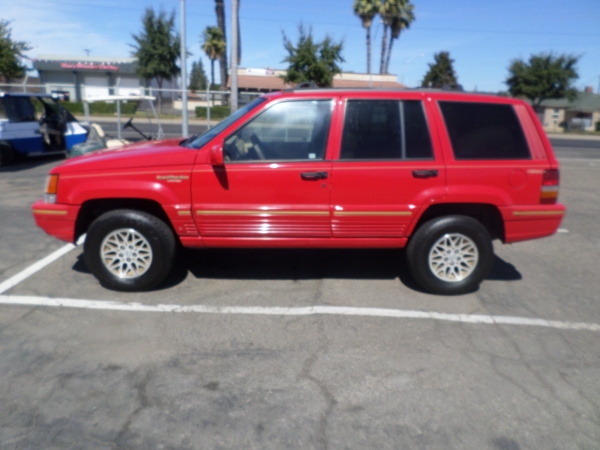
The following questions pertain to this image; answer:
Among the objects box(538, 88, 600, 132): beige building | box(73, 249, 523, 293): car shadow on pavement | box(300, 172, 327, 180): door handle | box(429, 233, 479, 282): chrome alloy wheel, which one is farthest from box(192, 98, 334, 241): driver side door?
box(538, 88, 600, 132): beige building

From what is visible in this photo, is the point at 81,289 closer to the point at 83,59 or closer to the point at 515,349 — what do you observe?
the point at 515,349

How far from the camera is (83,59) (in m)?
55.9

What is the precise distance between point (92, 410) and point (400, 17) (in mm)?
46727

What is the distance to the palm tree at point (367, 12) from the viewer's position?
4441 cm

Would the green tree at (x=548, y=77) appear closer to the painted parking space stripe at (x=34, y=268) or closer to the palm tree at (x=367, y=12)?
the palm tree at (x=367, y=12)

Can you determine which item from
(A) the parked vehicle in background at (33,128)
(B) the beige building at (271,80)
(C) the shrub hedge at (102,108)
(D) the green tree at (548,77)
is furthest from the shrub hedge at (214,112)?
(D) the green tree at (548,77)

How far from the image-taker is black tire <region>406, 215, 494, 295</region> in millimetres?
5207

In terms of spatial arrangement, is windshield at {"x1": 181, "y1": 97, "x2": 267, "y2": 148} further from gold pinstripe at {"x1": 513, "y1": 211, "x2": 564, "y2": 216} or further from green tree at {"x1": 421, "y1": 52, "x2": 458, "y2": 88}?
green tree at {"x1": 421, "y1": 52, "x2": 458, "y2": 88}

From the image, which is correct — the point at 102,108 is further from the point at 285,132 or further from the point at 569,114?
the point at 569,114

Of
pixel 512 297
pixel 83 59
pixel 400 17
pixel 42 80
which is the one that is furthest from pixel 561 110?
pixel 512 297

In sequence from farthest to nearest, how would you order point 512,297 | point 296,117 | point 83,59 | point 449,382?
point 83,59, point 512,297, point 296,117, point 449,382

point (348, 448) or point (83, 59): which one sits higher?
point (83, 59)

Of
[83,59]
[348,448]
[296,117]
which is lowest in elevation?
[348,448]

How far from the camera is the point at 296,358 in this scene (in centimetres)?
410
